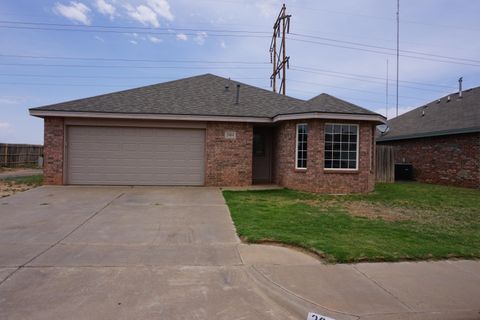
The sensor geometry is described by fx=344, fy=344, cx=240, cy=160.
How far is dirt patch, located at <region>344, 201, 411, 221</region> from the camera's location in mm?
8345

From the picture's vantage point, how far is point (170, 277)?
4438 mm

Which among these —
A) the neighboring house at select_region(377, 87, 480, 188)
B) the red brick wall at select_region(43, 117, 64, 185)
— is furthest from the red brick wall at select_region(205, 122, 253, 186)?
the neighboring house at select_region(377, 87, 480, 188)

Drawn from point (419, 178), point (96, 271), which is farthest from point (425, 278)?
point (419, 178)

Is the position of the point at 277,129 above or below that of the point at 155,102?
below

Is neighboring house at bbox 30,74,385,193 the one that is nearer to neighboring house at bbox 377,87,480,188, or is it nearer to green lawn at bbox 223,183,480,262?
green lawn at bbox 223,183,480,262

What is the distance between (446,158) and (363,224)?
12406 millimetres

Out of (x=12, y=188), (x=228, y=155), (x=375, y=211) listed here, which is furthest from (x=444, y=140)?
(x=12, y=188)

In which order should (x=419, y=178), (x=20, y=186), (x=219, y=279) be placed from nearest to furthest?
(x=219, y=279), (x=20, y=186), (x=419, y=178)

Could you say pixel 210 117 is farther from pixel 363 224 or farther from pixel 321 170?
pixel 363 224

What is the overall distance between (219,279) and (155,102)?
11.3m

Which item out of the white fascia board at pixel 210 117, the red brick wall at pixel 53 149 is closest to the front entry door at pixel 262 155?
the white fascia board at pixel 210 117

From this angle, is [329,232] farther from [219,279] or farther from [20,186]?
[20,186]

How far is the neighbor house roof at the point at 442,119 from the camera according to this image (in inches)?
646

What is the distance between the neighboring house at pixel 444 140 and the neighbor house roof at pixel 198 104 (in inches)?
240
